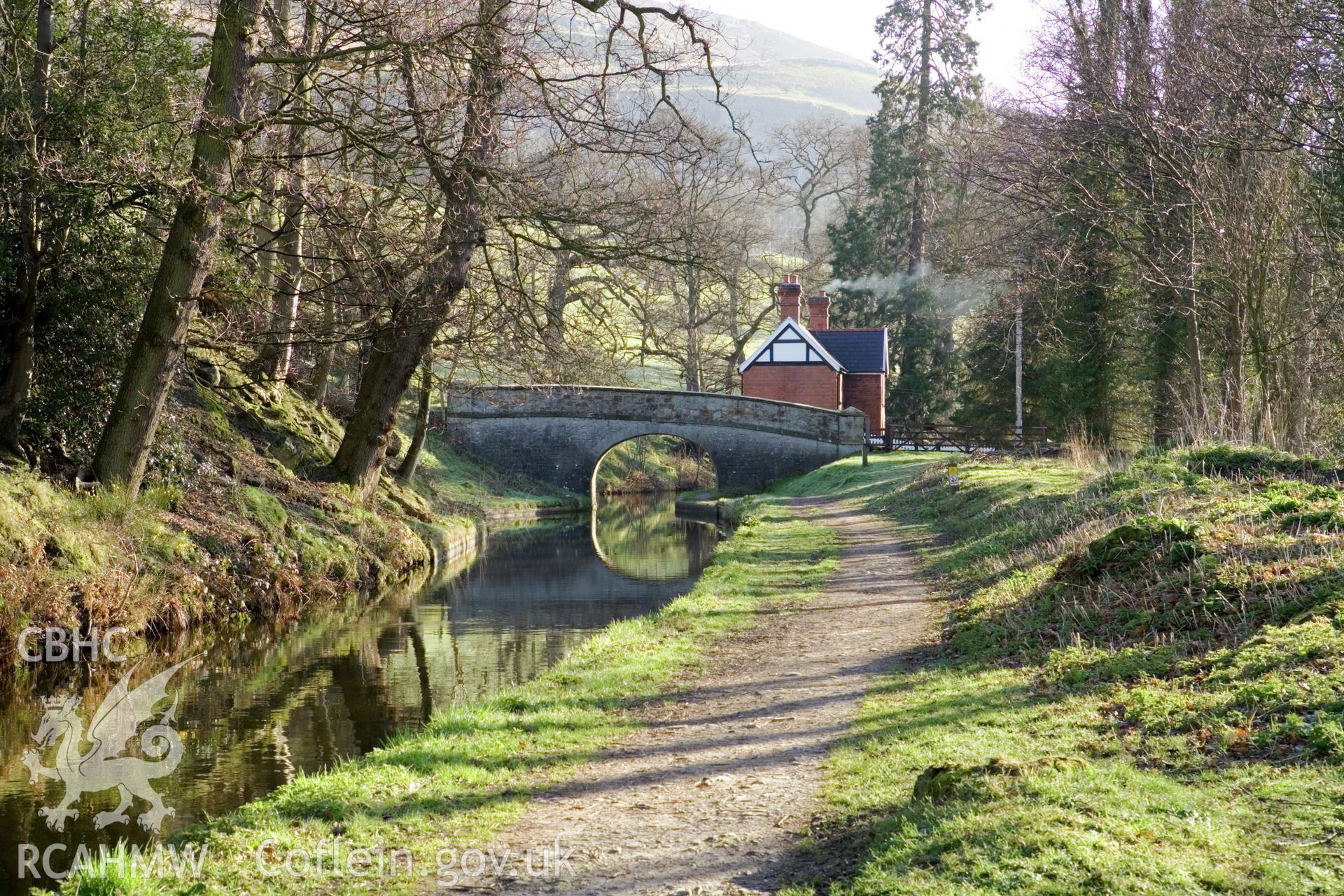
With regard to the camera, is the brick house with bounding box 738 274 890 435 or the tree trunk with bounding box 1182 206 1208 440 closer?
the tree trunk with bounding box 1182 206 1208 440

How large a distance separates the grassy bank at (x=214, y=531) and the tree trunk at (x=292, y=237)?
729 mm

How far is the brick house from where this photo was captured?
4544cm

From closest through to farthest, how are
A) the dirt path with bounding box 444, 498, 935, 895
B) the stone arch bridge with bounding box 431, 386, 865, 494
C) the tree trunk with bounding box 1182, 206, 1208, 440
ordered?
the dirt path with bounding box 444, 498, 935, 895, the tree trunk with bounding box 1182, 206, 1208, 440, the stone arch bridge with bounding box 431, 386, 865, 494

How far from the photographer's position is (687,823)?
537 cm

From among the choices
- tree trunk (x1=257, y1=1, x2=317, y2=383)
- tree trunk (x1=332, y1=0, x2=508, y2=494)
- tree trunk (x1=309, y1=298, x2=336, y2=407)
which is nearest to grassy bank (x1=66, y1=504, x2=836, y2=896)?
tree trunk (x1=332, y1=0, x2=508, y2=494)

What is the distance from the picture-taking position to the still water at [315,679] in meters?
6.91

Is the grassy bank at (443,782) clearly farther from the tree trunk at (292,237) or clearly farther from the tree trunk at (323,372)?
the tree trunk at (323,372)

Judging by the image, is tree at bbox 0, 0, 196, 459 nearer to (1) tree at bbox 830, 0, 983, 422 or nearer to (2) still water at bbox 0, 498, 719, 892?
(2) still water at bbox 0, 498, 719, 892

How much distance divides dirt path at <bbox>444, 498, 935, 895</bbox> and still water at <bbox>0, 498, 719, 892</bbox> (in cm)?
217

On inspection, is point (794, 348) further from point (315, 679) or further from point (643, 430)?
point (315, 679)

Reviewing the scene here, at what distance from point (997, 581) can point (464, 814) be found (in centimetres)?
661

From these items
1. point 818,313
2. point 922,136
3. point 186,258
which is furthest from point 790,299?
point 186,258

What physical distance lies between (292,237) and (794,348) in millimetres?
31913

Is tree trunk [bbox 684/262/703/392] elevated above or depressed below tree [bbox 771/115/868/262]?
below
